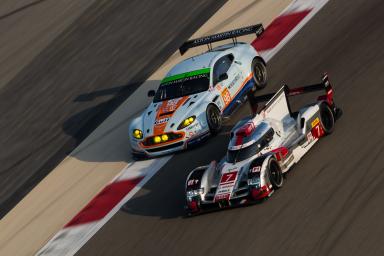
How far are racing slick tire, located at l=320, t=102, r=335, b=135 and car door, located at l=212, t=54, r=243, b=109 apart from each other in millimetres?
2957

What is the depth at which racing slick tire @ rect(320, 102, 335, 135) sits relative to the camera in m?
17.0

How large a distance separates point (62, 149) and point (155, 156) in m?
3.38

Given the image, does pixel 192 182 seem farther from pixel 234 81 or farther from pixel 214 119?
pixel 234 81

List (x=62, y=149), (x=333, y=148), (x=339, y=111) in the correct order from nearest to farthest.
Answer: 1. (x=333, y=148)
2. (x=339, y=111)
3. (x=62, y=149)

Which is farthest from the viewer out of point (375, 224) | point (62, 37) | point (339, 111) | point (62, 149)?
point (62, 37)

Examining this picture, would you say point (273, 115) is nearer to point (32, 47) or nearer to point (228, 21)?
point (228, 21)

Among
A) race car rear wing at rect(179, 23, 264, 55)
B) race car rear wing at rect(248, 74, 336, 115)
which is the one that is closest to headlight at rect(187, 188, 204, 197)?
race car rear wing at rect(248, 74, 336, 115)

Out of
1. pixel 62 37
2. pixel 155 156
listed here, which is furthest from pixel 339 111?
pixel 62 37

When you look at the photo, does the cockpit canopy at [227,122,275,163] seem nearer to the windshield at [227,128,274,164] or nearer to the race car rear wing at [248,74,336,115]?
the windshield at [227,128,274,164]

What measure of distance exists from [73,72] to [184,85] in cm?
668

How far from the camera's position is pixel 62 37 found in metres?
27.7

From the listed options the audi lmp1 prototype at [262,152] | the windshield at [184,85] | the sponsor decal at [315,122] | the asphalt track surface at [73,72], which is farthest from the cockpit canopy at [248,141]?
the asphalt track surface at [73,72]

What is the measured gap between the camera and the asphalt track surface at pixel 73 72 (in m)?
21.8

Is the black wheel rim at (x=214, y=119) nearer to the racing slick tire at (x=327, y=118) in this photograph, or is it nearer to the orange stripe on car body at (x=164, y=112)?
the orange stripe on car body at (x=164, y=112)
